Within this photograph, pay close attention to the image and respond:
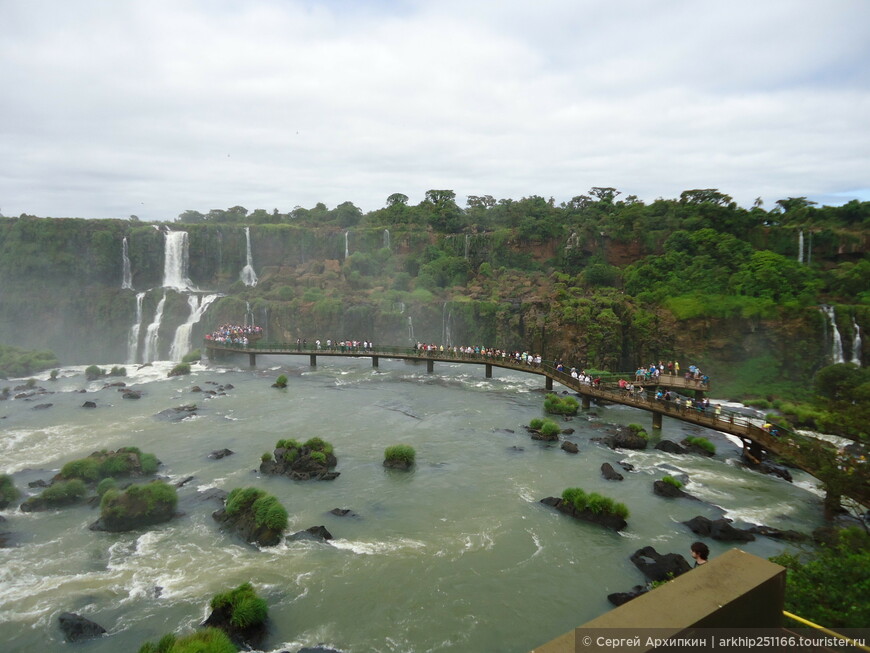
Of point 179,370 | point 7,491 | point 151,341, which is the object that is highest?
point 151,341

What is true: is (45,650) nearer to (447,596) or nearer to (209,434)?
(447,596)

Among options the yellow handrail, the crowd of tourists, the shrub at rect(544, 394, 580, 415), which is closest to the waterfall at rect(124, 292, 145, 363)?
the crowd of tourists

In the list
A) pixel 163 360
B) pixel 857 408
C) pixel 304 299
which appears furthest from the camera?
pixel 304 299

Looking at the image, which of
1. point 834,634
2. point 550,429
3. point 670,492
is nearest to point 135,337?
point 550,429

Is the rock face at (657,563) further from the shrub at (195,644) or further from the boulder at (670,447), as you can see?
the shrub at (195,644)

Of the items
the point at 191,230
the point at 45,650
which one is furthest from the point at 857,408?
the point at 191,230

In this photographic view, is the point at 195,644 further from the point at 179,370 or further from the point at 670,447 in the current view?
the point at 179,370
